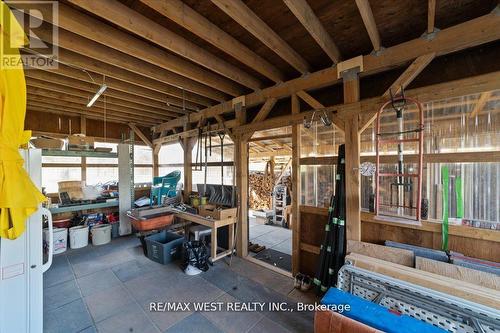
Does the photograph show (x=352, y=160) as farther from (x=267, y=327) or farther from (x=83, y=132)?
(x=83, y=132)

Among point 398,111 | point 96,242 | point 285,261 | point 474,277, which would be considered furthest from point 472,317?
point 96,242

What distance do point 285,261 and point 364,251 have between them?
66.5 inches

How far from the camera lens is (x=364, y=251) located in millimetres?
2264

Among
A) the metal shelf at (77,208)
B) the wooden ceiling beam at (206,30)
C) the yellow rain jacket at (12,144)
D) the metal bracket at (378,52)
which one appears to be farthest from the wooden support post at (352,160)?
the metal shelf at (77,208)

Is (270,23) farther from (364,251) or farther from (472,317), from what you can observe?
(472,317)

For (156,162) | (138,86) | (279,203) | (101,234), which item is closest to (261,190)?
(279,203)

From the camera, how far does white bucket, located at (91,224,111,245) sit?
4.31 m

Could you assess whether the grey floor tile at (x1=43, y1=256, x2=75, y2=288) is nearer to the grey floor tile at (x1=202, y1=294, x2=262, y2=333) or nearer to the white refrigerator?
the white refrigerator

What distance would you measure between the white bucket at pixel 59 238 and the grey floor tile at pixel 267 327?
4124mm

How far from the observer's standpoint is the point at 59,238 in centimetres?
392

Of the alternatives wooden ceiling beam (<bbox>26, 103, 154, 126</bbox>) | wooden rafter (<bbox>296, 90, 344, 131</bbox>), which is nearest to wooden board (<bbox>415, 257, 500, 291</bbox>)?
wooden rafter (<bbox>296, 90, 344, 131</bbox>)

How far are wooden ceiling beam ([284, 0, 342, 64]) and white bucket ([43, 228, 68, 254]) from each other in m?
5.30

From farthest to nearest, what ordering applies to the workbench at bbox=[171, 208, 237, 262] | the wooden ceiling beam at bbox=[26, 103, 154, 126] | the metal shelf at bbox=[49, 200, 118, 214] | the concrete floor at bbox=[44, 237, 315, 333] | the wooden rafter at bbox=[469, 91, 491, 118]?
the wooden ceiling beam at bbox=[26, 103, 154, 126], the metal shelf at bbox=[49, 200, 118, 214], the workbench at bbox=[171, 208, 237, 262], the concrete floor at bbox=[44, 237, 315, 333], the wooden rafter at bbox=[469, 91, 491, 118]

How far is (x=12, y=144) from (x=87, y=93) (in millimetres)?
3185
